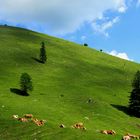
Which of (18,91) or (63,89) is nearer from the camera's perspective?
(18,91)

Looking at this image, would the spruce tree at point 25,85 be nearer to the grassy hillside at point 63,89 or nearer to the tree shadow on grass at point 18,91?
the tree shadow on grass at point 18,91

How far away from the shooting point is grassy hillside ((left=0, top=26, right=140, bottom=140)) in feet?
217

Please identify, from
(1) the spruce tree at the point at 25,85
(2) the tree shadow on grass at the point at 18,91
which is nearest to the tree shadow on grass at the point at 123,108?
(1) the spruce tree at the point at 25,85

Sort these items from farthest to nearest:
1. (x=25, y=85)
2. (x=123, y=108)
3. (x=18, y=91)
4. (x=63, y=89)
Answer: (x=63, y=89)
(x=123, y=108)
(x=18, y=91)
(x=25, y=85)

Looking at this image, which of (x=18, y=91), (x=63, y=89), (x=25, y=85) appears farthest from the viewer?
(x=63, y=89)

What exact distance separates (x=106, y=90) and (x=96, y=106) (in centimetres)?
2755

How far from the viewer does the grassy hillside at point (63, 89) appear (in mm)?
66000

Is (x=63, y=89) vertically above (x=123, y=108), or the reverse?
(x=63, y=89)

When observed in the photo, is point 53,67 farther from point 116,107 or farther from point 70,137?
point 70,137

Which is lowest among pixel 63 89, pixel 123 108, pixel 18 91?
pixel 123 108

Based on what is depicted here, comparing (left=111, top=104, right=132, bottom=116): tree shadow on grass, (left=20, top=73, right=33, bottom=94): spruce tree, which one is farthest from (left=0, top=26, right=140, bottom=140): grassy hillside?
(left=20, top=73, right=33, bottom=94): spruce tree

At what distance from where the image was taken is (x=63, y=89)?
114500 millimetres

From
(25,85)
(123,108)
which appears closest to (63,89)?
(25,85)

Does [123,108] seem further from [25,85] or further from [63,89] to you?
[25,85]
